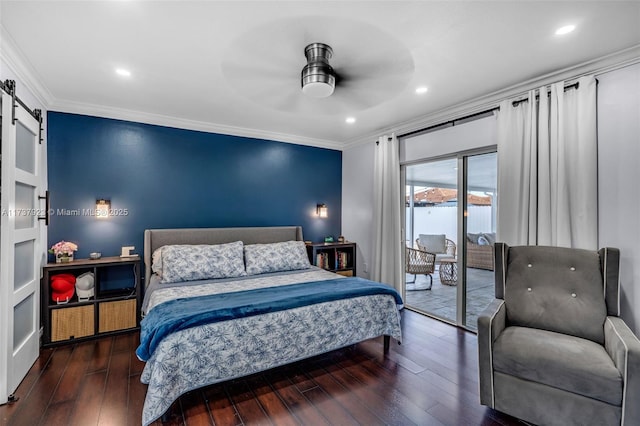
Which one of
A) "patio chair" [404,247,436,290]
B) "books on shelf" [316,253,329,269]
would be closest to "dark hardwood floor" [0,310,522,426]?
"patio chair" [404,247,436,290]

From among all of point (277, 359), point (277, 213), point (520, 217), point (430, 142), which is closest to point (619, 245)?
point (520, 217)

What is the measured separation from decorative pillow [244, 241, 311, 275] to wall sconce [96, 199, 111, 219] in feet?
5.54

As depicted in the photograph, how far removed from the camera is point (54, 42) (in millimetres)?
2221

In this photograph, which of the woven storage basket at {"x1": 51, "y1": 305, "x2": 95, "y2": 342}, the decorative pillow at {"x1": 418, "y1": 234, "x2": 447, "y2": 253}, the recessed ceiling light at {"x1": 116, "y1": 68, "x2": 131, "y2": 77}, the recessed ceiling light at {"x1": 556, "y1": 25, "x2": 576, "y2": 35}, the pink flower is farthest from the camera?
the decorative pillow at {"x1": 418, "y1": 234, "x2": 447, "y2": 253}

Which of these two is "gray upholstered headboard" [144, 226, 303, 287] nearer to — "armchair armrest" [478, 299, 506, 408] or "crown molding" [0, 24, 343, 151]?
"crown molding" [0, 24, 343, 151]

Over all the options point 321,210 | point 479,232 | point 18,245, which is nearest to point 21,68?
point 18,245

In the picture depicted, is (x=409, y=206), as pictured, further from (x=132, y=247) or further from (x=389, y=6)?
(x=132, y=247)

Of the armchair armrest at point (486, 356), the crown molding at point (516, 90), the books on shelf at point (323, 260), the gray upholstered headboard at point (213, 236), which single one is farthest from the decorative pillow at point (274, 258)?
the armchair armrest at point (486, 356)

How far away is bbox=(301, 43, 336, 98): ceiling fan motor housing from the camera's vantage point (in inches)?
86.1

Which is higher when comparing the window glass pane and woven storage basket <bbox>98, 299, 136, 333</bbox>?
the window glass pane

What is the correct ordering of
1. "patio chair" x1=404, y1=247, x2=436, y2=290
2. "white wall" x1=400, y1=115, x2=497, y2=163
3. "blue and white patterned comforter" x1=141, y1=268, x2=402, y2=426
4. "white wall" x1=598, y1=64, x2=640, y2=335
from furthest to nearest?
"patio chair" x1=404, y1=247, x2=436, y2=290 → "white wall" x1=400, y1=115, x2=497, y2=163 → "white wall" x1=598, y1=64, x2=640, y2=335 → "blue and white patterned comforter" x1=141, y1=268, x2=402, y2=426

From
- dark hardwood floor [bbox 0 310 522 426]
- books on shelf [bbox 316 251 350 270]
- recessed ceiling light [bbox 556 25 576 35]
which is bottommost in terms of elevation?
dark hardwood floor [bbox 0 310 522 426]

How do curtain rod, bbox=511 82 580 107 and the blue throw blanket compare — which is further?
curtain rod, bbox=511 82 580 107

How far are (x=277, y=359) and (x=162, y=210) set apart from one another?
2649 mm
